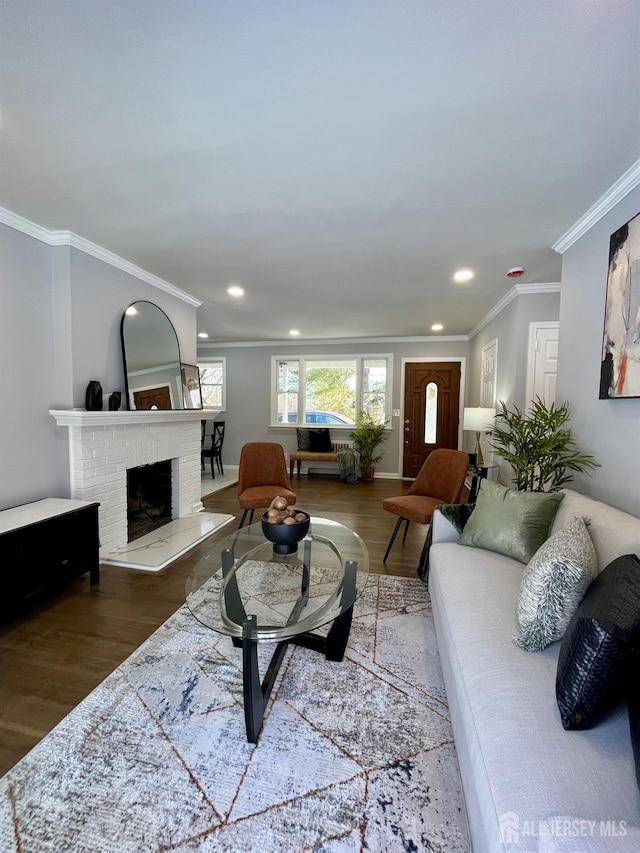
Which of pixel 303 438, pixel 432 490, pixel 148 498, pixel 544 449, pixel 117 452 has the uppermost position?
pixel 544 449

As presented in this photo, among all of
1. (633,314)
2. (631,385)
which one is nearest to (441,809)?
(631,385)

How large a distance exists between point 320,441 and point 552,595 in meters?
5.37

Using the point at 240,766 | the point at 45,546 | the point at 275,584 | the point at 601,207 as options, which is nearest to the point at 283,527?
the point at 275,584

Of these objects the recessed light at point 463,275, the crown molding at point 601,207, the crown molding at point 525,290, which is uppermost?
the recessed light at point 463,275

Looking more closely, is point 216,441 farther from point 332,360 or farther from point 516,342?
point 516,342

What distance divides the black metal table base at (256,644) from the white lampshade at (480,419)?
2611mm

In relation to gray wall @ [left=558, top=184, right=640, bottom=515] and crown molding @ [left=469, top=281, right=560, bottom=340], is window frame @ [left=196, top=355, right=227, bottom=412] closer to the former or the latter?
crown molding @ [left=469, top=281, right=560, bottom=340]

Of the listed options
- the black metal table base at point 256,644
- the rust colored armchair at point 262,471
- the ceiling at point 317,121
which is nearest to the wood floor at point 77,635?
the rust colored armchair at point 262,471

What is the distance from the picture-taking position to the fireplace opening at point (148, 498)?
3.42 metres

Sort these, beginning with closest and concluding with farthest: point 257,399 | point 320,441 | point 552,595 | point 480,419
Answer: point 552,595 → point 480,419 → point 320,441 → point 257,399

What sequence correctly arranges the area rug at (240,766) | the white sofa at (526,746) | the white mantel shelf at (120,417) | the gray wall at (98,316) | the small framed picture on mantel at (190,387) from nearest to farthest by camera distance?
the white sofa at (526,746), the area rug at (240,766), the white mantel shelf at (120,417), the gray wall at (98,316), the small framed picture on mantel at (190,387)

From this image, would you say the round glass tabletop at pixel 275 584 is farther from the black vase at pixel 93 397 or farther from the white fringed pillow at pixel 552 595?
the black vase at pixel 93 397

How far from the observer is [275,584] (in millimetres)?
1855

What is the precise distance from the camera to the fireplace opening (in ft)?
11.2
